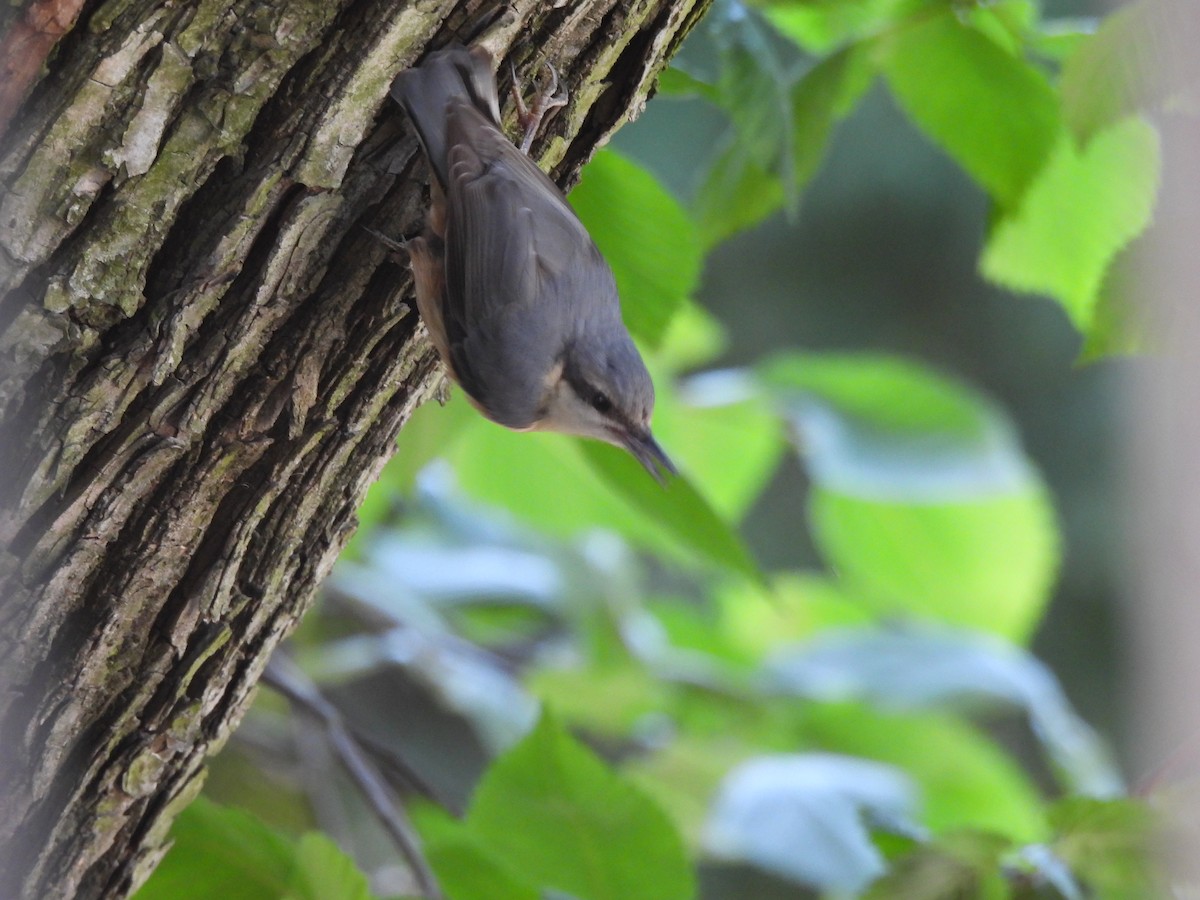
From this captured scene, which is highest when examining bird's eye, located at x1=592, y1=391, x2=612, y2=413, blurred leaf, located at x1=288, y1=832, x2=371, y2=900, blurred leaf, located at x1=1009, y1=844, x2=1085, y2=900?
bird's eye, located at x1=592, y1=391, x2=612, y2=413

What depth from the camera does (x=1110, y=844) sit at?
1325 mm

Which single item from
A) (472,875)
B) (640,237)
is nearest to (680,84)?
(640,237)

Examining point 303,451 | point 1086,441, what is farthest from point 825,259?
point 303,451

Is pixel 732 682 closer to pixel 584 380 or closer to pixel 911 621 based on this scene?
pixel 911 621

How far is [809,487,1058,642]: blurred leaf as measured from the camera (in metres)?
2.25

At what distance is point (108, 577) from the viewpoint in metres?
1.08

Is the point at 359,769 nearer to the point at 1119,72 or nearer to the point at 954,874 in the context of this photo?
the point at 954,874

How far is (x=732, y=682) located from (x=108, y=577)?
1619mm

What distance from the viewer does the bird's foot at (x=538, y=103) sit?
114 centimetres

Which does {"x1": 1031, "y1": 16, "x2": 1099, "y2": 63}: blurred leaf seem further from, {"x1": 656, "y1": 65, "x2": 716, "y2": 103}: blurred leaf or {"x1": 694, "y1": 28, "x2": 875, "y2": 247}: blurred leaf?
{"x1": 656, "y1": 65, "x2": 716, "y2": 103}: blurred leaf

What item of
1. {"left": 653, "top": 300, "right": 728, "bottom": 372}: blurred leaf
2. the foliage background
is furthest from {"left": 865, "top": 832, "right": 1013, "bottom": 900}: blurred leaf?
{"left": 653, "top": 300, "right": 728, "bottom": 372}: blurred leaf

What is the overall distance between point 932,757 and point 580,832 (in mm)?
1146

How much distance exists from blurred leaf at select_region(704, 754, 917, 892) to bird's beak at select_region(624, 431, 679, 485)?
2.06 ft

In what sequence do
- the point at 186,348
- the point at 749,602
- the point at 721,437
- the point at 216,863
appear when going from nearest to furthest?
the point at 186,348, the point at 216,863, the point at 721,437, the point at 749,602
